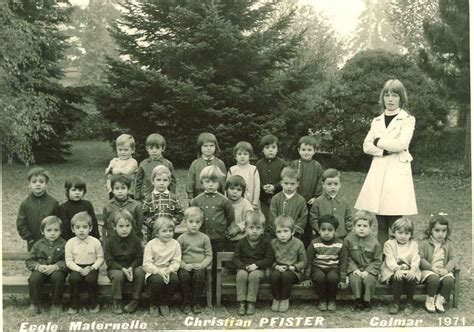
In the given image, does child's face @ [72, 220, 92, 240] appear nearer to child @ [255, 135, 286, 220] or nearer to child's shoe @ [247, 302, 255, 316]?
child's shoe @ [247, 302, 255, 316]

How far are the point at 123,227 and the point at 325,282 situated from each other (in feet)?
4.87

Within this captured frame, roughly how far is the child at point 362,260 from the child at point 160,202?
132 cm

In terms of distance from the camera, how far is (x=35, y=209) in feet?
13.6

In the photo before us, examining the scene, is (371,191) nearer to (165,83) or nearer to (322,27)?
(165,83)

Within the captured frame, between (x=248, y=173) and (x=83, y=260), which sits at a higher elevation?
(x=248, y=173)

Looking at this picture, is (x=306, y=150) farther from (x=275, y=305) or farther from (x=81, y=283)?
(x=81, y=283)

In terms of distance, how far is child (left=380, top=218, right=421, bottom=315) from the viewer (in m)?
3.92

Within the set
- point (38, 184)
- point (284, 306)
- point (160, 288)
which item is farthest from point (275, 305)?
point (38, 184)

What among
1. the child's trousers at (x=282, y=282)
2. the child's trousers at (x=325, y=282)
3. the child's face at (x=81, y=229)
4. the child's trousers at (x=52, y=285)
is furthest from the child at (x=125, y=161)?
the child's trousers at (x=325, y=282)

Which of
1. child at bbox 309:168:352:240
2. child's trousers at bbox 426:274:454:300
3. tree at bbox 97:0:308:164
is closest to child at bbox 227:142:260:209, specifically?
child at bbox 309:168:352:240

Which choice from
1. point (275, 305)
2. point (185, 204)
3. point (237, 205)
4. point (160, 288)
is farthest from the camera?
point (185, 204)

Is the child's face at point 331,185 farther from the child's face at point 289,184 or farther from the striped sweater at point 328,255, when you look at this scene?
the striped sweater at point 328,255

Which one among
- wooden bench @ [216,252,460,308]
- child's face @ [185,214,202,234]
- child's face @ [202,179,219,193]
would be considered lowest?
wooden bench @ [216,252,460,308]

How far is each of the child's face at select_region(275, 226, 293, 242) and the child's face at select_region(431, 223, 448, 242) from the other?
1.09 m
